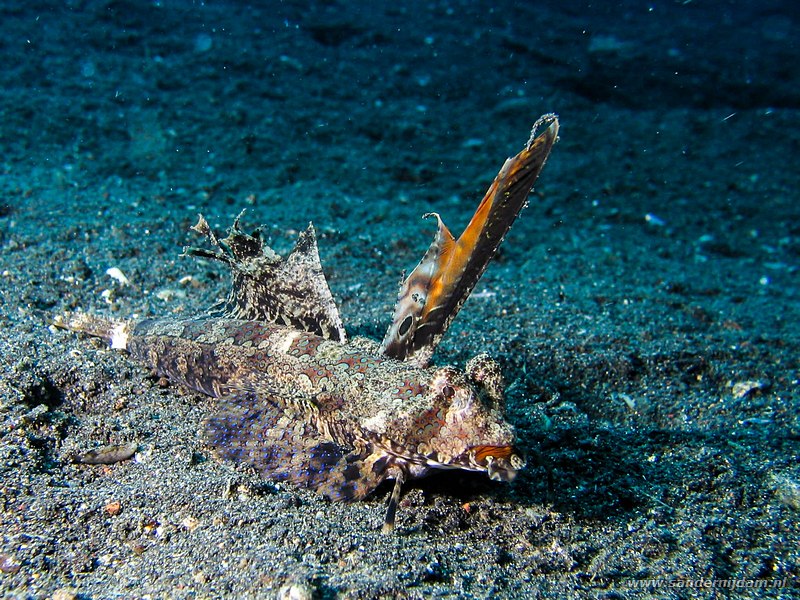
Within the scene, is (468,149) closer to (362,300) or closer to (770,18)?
(362,300)

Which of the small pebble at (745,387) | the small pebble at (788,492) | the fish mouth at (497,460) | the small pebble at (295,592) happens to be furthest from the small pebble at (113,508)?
the small pebble at (745,387)

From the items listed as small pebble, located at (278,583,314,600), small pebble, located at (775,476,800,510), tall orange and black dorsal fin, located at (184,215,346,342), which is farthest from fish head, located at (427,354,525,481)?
small pebble, located at (775,476,800,510)

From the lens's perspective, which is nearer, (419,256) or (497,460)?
(497,460)

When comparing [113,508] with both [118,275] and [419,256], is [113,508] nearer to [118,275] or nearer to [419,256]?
[118,275]

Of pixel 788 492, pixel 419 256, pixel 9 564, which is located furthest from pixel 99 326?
pixel 788 492

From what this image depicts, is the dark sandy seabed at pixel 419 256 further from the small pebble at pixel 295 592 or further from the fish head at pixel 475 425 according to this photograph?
the fish head at pixel 475 425

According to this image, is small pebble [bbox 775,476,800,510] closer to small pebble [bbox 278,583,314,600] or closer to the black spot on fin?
the black spot on fin

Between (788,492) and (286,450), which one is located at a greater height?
(286,450)
